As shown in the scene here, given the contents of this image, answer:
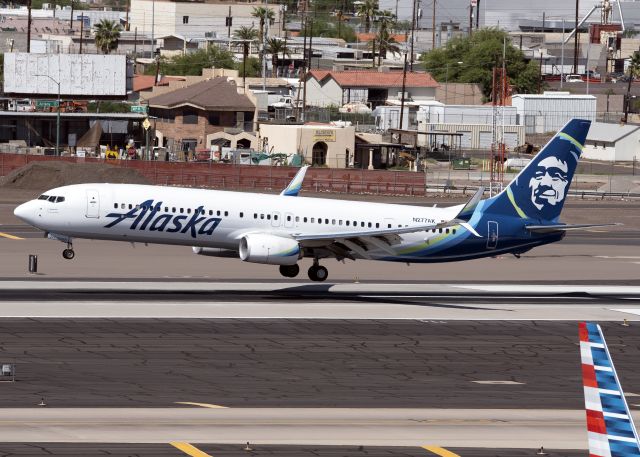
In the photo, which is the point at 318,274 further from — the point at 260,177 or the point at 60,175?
the point at 260,177

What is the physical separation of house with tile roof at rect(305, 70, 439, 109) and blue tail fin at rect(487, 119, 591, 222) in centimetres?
10421

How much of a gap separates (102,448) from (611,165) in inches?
4556

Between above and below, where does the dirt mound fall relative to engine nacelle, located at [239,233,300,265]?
below

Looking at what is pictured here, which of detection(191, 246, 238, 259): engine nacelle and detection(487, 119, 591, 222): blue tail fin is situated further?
detection(487, 119, 591, 222): blue tail fin

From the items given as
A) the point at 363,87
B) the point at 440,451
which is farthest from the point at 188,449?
the point at 363,87

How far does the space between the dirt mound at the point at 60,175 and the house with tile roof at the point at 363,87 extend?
64.0m

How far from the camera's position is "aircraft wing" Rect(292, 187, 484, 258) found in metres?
48.7

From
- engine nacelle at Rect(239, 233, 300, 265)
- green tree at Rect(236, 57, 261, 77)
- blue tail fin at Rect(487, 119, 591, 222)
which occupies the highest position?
green tree at Rect(236, 57, 261, 77)

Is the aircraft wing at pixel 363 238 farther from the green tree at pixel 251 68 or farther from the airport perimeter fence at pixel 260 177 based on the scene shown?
the green tree at pixel 251 68

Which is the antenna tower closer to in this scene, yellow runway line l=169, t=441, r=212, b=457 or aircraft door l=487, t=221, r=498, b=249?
aircraft door l=487, t=221, r=498, b=249

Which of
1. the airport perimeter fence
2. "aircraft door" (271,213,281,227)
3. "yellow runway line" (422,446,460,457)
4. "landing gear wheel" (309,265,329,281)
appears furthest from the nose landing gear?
the airport perimeter fence

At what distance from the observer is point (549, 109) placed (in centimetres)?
15012

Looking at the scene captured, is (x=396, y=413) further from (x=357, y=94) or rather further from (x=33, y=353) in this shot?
(x=357, y=94)

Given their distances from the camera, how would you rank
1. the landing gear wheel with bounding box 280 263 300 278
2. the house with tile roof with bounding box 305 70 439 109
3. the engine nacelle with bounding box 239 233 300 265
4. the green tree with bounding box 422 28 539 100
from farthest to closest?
1. the green tree with bounding box 422 28 539 100
2. the house with tile roof with bounding box 305 70 439 109
3. the landing gear wheel with bounding box 280 263 300 278
4. the engine nacelle with bounding box 239 233 300 265
